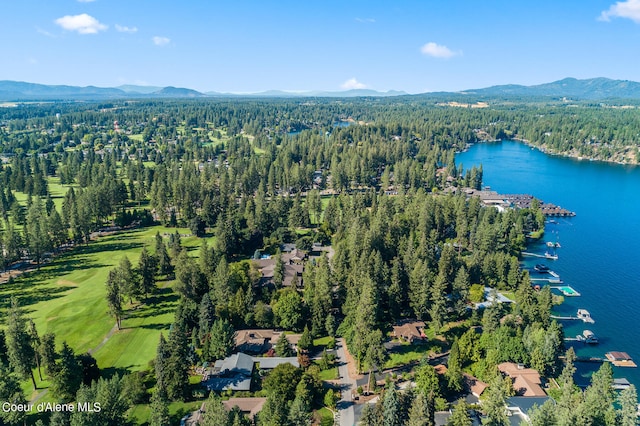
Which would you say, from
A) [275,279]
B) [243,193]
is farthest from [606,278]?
[243,193]

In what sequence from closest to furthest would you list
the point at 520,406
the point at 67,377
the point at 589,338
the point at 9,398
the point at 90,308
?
the point at 9,398 < the point at 520,406 < the point at 67,377 < the point at 589,338 < the point at 90,308

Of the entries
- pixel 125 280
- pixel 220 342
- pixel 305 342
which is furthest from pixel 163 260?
pixel 305 342

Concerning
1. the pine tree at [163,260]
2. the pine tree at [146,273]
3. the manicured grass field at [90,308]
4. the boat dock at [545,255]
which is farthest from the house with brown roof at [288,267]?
the boat dock at [545,255]

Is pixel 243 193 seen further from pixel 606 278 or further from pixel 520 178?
pixel 520 178

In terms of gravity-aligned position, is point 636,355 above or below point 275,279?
below

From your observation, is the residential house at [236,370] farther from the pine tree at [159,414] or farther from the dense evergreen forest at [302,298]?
the pine tree at [159,414]

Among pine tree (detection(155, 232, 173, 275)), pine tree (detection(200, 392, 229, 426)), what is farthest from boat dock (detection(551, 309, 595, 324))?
pine tree (detection(155, 232, 173, 275))

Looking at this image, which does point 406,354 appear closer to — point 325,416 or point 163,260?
point 325,416
